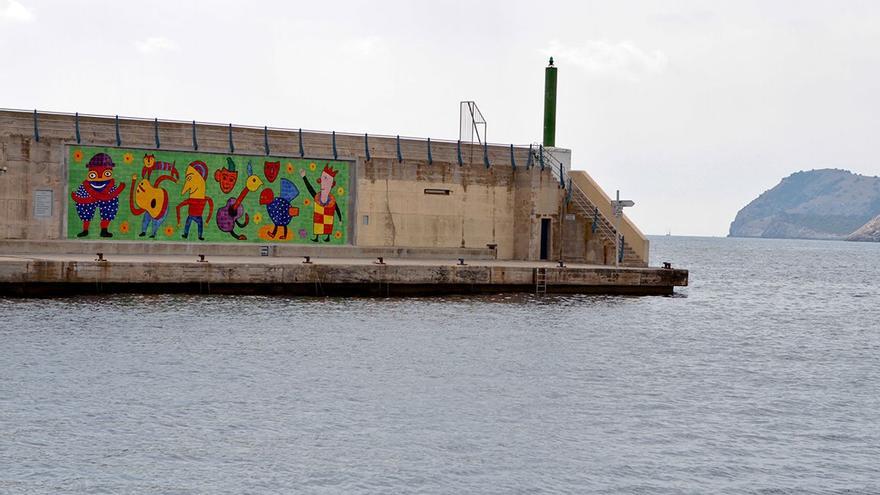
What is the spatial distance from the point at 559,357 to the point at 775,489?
1360cm

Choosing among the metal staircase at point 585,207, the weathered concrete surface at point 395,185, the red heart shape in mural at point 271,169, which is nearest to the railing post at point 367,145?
the weathered concrete surface at point 395,185

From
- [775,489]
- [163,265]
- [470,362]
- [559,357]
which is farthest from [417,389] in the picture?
[163,265]

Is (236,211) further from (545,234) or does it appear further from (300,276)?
(545,234)

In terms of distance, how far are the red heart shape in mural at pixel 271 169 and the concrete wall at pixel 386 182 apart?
559 mm

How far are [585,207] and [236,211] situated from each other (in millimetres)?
16676

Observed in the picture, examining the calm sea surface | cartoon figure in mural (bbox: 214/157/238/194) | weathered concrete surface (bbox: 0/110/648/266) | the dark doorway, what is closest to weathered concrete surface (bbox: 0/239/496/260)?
weathered concrete surface (bbox: 0/110/648/266)

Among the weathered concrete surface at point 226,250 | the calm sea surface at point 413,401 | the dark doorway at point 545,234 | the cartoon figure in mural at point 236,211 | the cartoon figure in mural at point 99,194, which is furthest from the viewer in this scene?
the dark doorway at point 545,234

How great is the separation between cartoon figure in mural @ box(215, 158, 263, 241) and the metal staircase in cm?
1417

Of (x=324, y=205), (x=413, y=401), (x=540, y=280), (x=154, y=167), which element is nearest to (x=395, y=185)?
(x=324, y=205)

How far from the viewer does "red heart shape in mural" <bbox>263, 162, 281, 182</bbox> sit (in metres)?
50.0

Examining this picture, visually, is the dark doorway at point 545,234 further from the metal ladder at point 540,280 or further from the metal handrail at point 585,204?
the metal ladder at point 540,280

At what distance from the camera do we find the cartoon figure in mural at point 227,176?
49062 mm

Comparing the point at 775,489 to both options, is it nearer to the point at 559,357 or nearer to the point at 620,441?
the point at 620,441

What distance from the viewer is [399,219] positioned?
52.5 meters
